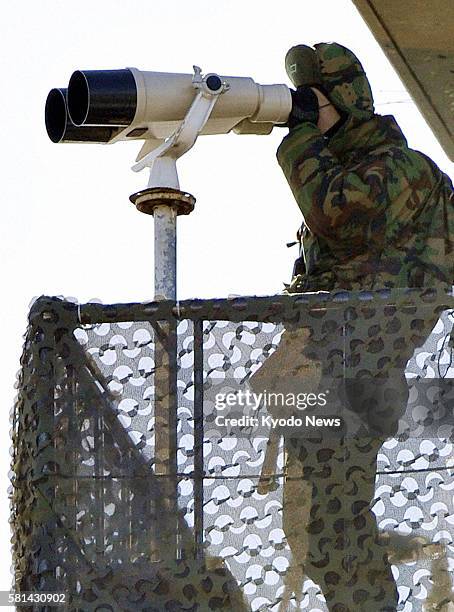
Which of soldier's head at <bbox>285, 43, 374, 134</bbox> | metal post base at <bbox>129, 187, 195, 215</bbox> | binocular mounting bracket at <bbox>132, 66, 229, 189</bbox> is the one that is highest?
soldier's head at <bbox>285, 43, 374, 134</bbox>

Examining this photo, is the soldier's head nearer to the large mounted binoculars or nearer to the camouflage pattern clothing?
the camouflage pattern clothing

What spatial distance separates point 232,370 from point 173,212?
1.06 metres

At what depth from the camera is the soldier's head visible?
34.4 feet

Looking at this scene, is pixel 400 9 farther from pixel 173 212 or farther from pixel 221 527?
pixel 221 527

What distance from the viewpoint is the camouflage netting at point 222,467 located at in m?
9.27

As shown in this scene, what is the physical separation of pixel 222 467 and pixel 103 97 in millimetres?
1639

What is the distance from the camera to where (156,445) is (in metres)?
9.45

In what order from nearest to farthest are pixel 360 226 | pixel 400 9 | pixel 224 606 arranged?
pixel 224 606
pixel 360 226
pixel 400 9

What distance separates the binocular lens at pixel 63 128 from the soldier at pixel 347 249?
2.45 ft

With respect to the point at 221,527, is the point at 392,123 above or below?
above

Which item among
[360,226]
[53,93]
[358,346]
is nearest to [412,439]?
[358,346]

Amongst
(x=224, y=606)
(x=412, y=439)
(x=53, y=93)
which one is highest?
(x=53, y=93)

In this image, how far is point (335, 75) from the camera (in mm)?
10578

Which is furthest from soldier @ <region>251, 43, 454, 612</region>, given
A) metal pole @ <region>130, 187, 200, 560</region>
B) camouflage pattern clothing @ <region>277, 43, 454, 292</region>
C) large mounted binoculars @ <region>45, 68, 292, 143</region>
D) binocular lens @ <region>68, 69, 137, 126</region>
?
binocular lens @ <region>68, 69, 137, 126</region>
